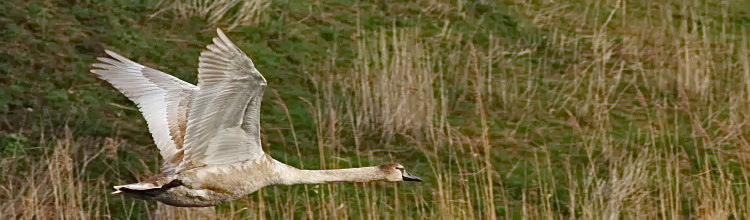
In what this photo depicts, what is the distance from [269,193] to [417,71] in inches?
79.4

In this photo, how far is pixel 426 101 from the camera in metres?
10.9

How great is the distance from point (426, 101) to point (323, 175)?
Result: 10.9 feet

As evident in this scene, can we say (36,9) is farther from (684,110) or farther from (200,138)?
(200,138)

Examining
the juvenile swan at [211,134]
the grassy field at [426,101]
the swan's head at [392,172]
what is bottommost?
the grassy field at [426,101]

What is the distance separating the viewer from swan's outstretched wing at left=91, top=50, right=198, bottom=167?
7.99 meters

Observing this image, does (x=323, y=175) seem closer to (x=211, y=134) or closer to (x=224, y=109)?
(x=211, y=134)

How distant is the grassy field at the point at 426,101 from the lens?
9.48 m

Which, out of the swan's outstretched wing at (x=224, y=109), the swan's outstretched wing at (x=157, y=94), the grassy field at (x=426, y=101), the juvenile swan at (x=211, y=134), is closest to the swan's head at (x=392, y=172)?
the juvenile swan at (x=211, y=134)

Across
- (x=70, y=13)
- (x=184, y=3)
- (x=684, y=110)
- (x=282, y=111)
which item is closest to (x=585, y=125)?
(x=684, y=110)

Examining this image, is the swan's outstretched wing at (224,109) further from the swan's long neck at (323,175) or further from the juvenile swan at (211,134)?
the swan's long neck at (323,175)

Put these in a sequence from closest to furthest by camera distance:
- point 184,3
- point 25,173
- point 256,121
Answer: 1. point 256,121
2. point 25,173
3. point 184,3

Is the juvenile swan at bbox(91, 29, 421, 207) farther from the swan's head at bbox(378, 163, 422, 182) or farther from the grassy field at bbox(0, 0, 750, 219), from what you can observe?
the grassy field at bbox(0, 0, 750, 219)

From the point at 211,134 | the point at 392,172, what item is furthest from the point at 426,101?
the point at 211,134

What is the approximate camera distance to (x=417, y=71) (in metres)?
11.3
